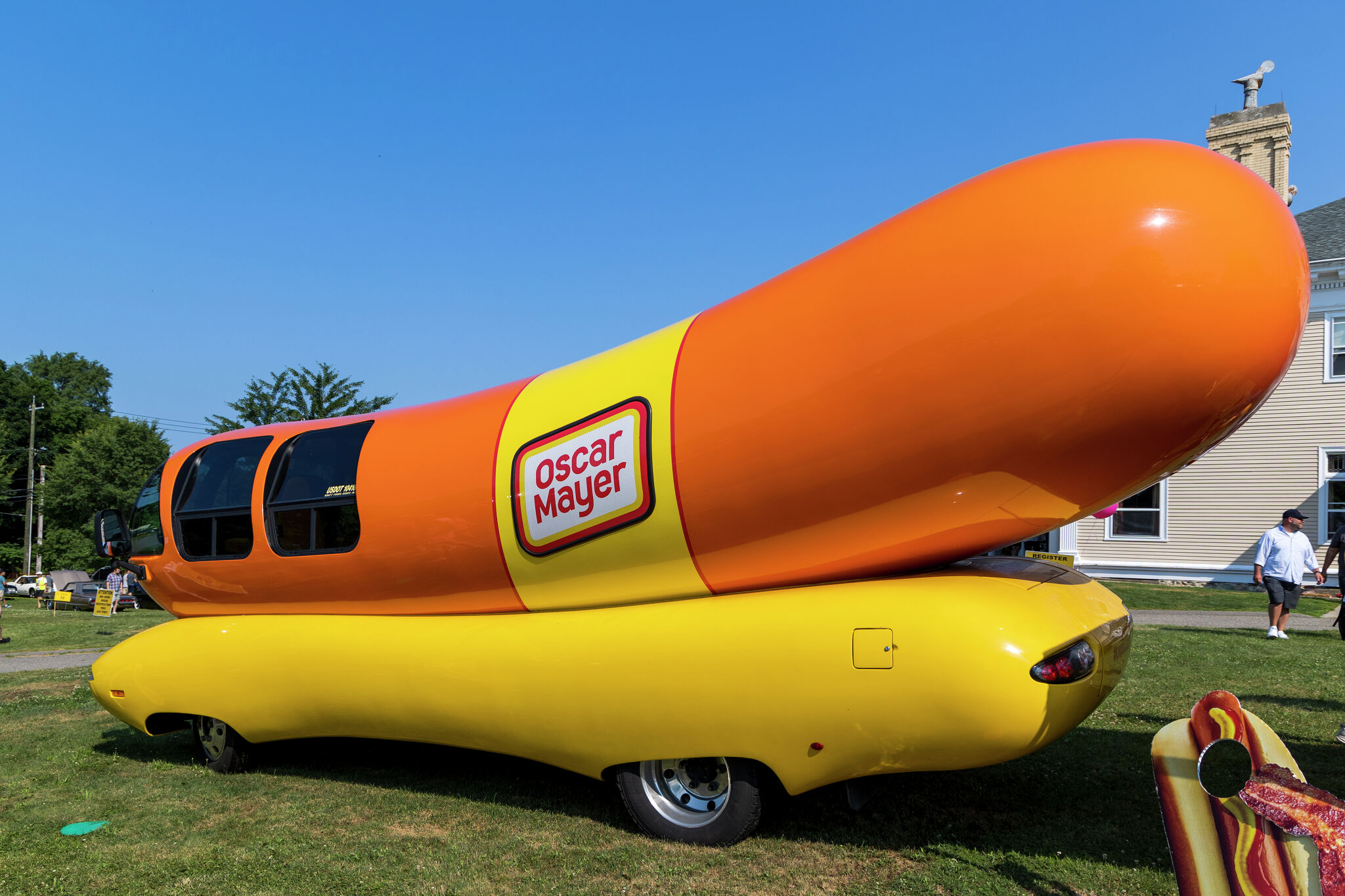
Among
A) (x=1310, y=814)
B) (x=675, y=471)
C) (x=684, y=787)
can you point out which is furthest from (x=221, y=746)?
(x=1310, y=814)

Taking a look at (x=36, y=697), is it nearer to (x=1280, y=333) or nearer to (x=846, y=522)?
(x=846, y=522)

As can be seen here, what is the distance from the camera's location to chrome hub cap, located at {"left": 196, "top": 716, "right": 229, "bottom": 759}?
237 inches

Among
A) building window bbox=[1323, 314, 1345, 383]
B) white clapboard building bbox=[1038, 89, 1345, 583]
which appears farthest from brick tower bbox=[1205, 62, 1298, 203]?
building window bbox=[1323, 314, 1345, 383]

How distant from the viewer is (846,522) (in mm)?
3902

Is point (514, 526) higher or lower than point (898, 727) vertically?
higher

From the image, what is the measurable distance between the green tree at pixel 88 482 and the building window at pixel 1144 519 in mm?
45087

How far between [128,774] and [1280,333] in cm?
724

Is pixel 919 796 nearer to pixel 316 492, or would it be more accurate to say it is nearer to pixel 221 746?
pixel 316 492

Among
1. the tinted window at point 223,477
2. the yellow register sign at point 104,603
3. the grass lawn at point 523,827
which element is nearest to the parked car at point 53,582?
the yellow register sign at point 104,603

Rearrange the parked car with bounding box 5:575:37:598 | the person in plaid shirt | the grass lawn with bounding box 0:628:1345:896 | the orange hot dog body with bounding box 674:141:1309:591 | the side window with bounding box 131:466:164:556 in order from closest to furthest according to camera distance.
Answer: the orange hot dog body with bounding box 674:141:1309:591
the grass lawn with bounding box 0:628:1345:896
the side window with bounding box 131:466:164:556
the person in plaid shirt
the parked car with bounding box 5:575:37:598

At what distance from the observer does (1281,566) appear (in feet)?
35.3

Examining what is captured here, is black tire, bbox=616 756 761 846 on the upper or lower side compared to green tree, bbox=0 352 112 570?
lower

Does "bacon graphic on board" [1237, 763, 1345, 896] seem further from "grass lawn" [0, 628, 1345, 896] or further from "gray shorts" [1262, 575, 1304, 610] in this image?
"gray shorts" [1262, 575, 1304, 610]

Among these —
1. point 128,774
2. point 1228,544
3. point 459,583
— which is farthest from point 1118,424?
point 1228,544
